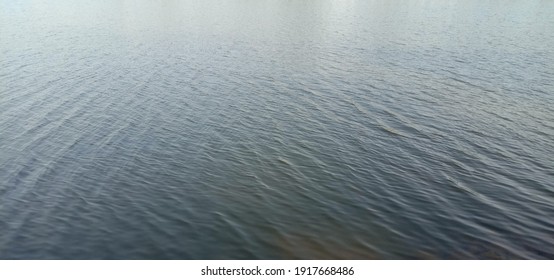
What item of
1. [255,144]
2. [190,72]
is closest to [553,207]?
[255,144]

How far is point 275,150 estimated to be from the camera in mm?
40906

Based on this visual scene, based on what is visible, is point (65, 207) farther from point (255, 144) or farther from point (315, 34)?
point (315, 34)

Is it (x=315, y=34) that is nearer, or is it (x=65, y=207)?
(x=65, y=207)

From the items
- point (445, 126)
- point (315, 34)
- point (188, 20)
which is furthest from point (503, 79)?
point (188, 20)

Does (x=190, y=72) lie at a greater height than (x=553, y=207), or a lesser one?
greater

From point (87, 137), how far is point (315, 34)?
66339 millimetres

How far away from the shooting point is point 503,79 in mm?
62312

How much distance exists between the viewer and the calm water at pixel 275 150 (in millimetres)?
28562

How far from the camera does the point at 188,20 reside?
122 m

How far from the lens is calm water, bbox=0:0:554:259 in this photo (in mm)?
28562

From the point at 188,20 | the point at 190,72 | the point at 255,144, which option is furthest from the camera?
the point at 188,20
